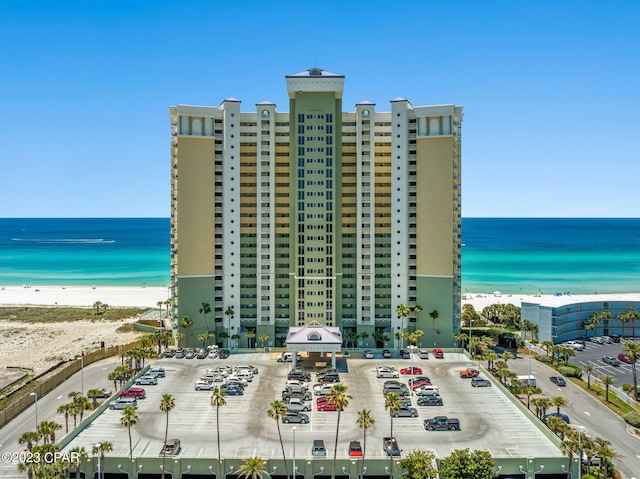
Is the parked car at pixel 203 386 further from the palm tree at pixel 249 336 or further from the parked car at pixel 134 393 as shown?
the palm tree at pixel 249 336

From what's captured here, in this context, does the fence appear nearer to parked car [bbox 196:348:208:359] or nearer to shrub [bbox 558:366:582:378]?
parked car [bbox 196:348:208:359]

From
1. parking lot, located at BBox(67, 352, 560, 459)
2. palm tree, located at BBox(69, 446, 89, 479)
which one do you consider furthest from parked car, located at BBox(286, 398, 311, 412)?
palm tree, located at BBox(69, 446, 89, 479)

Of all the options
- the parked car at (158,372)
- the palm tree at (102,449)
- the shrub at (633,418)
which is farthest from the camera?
the parked car at (158,372)

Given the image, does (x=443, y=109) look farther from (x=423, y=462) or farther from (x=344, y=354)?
(x=423, y=462)

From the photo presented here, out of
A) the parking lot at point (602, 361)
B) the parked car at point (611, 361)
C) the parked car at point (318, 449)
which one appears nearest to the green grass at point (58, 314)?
the parked car at point (318, 449)

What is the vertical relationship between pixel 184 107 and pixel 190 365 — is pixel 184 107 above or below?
above

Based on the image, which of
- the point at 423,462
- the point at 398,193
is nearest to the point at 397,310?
the point at 398,193

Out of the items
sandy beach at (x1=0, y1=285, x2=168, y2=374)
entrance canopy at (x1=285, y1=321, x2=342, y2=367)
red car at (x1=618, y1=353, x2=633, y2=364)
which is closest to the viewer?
entrance canopy at (x1=285, y1=321, x2=342, y2=367)
